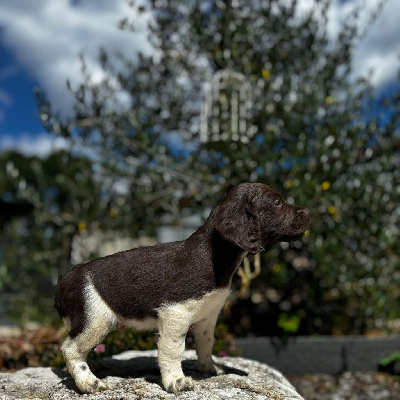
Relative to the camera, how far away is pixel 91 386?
327cm

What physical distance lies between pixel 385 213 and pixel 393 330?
1.88 m

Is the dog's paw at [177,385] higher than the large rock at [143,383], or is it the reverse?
the dog's paw at [177,385]

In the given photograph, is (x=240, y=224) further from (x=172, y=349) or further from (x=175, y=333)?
(x=172, y=349)

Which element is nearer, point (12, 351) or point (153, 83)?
point (12, 351)

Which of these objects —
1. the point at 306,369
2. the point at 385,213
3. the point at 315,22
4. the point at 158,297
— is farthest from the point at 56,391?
the point at 315,22

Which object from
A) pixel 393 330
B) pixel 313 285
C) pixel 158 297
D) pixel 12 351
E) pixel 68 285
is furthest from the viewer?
pixel 393 330

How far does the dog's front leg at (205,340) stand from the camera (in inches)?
143

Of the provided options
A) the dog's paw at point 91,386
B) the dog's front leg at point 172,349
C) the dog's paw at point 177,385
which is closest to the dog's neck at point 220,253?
the dog's front leg at point 172,349

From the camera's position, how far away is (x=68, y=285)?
137 inches

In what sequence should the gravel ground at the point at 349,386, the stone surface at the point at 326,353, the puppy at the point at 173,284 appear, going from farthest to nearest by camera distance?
the stone surface at the point at 326,353
the gravel ground at the point at 349,386
the puppy at the point at 173,284

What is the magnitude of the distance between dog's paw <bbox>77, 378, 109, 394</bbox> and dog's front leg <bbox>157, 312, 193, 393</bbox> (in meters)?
0.40

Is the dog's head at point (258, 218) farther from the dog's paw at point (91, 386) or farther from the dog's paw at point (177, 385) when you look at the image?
the dog's paw at point (91, 386)

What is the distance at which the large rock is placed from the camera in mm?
3240

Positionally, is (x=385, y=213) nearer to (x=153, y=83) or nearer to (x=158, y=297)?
(x=153, y=83)
